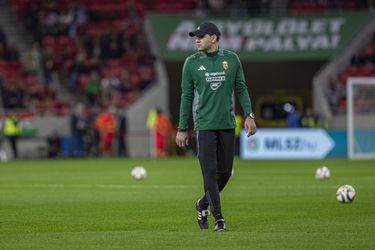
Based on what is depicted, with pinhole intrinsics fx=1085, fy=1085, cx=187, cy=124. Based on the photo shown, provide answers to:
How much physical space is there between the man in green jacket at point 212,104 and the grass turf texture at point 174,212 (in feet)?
2.68

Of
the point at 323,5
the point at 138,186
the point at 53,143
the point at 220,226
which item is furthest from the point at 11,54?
the point at 220,226

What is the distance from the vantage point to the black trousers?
43.5 feet

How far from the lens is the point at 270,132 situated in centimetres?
3944

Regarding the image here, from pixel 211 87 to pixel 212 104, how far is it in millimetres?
209

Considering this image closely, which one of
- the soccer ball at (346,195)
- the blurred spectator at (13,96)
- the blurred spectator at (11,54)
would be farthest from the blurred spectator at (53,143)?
the soccer ball at (346,195)

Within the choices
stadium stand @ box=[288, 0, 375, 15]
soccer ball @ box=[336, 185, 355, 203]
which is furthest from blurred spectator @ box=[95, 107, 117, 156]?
soccer ball @ box=[336, 185, 355, 203]

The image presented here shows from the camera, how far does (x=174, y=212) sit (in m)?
16.3

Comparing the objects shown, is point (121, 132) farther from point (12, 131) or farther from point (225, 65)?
point (225, 65)

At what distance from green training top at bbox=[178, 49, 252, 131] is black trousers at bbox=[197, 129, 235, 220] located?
11cm

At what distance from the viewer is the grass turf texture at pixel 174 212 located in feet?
39.5

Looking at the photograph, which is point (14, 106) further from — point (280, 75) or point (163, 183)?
point (163, 183)

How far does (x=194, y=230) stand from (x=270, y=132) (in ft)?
85.9

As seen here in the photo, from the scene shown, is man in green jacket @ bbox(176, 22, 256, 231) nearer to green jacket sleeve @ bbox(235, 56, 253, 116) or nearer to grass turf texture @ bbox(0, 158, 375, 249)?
green jacket sleeve @ bbox(235, 56, 253, 116)

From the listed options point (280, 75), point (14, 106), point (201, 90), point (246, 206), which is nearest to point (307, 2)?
point (280, 75)
